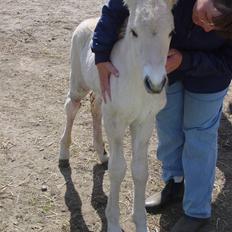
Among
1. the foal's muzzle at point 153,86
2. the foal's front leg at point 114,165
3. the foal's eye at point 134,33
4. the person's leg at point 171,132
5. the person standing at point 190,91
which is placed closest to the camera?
the foal's muzzle at point 153,86

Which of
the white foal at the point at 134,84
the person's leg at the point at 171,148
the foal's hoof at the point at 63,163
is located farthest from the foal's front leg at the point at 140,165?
the foal's hoof at the point at 63,163

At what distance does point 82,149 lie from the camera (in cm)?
420

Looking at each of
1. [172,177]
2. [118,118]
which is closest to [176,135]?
[172,177]

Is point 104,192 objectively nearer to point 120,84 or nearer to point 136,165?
point 136,165

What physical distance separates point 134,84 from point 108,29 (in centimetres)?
36

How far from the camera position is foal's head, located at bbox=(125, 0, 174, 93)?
8.09 feet

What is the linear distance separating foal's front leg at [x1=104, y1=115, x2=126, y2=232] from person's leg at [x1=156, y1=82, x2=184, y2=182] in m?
0.43

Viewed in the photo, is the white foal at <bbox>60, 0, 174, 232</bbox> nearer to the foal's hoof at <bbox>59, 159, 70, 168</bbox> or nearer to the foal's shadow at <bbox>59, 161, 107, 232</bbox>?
the foal's shadow at <bbox>59, 161, 107, 232</bbox>

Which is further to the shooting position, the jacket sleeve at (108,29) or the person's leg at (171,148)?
the person's leg at (171,148)

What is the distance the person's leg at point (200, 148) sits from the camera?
10.4ft

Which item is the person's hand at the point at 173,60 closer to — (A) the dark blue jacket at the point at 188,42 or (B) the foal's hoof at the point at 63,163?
(A) the dark blue jacket at the point at 188,42

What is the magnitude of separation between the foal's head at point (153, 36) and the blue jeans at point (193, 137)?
0.73m

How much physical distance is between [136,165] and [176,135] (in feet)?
1.42

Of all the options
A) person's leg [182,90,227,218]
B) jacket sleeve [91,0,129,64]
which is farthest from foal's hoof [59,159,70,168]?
jacket sleeve [91,0,129,64]
